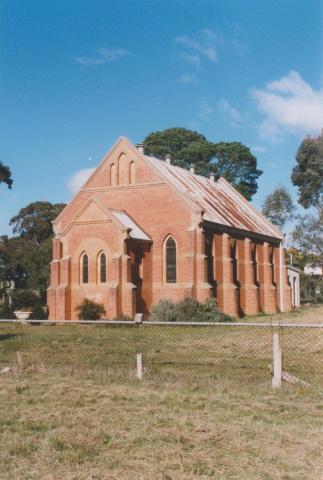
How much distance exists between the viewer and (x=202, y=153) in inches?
2906

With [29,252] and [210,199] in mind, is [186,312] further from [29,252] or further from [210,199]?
[29,252]

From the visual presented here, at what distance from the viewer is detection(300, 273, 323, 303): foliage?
195 feet

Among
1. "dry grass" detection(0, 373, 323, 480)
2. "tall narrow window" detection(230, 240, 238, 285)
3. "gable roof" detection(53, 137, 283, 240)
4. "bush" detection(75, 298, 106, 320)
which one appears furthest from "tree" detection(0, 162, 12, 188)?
"dry grass" detection(0, 373, 323, 480)

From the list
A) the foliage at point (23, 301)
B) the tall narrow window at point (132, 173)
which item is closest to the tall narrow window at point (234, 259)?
the tall narrow window at point (132, 173)

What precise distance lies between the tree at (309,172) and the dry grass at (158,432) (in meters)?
55.2

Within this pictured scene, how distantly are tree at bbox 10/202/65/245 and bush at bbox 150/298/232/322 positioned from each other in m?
40.0

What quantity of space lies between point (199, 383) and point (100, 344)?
8399 mm

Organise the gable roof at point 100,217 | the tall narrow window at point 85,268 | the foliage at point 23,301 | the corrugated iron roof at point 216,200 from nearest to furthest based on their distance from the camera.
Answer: the gable roof at point 100,217
the tall narrow window at point 85,268
the foliage at point 23,301
the corrugated iron roof at point 216,200

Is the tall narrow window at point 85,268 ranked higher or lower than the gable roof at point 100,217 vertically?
lower

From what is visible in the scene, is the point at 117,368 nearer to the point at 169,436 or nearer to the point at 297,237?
the point at 169,436

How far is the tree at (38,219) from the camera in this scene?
69.6 meters

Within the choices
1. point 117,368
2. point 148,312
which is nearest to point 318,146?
point 148,312

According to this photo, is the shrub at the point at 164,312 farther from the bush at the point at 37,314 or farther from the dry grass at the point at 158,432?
the dry grass at the point at 158,432

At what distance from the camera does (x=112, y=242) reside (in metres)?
33.9
